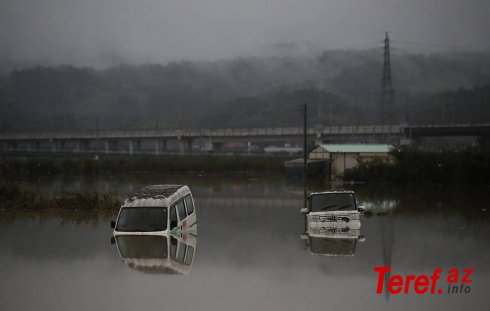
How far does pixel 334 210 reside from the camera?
2441 cm

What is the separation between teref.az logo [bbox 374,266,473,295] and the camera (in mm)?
14766

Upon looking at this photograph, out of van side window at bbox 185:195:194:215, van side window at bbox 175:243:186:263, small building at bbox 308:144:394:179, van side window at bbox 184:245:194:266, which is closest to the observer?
van side window at bbox 184:245:194:266

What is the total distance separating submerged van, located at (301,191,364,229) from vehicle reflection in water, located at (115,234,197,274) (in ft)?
16.4

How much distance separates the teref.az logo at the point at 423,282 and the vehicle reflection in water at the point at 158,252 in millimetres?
5569

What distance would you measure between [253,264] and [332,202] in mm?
7176

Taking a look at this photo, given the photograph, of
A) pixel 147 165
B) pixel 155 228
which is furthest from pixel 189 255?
pixel 147 165

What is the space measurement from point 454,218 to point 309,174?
36.1 metres

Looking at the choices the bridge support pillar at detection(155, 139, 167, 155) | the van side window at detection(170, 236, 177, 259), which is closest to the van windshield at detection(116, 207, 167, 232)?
the van side window at detection(170, 236, 177, 259)

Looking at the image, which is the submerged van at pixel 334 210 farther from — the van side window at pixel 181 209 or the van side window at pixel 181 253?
the van side window at pixel 181 253

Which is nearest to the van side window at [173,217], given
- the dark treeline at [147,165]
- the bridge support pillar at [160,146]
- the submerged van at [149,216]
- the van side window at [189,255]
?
the submerged van at [149,216]

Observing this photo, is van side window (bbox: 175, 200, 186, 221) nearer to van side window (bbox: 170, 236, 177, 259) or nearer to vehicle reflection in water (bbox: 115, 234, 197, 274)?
vehicle reflection in water (bbox: 115, 234, 197, 274)

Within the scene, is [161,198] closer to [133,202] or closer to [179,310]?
[133,202]

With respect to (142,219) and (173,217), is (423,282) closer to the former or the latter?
(173,217)

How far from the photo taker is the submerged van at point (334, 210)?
24.1 meters
